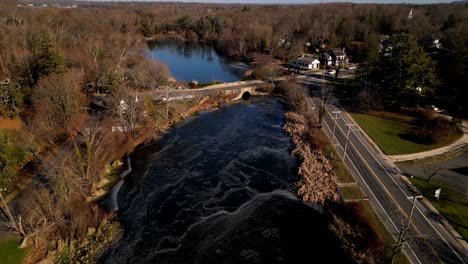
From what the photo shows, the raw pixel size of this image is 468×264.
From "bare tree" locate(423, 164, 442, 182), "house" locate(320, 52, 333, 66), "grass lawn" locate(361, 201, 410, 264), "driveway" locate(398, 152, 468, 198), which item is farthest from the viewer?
"house" locate(320, 52, 333, 66)

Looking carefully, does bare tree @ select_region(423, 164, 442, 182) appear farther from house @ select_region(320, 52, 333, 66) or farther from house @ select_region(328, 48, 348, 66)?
house @ select_region(320, 52, 333, 66)

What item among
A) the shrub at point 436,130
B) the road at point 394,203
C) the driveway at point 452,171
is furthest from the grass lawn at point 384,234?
the shrub at point 436,130

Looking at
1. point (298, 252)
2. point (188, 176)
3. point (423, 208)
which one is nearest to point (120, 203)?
point (188, 176)

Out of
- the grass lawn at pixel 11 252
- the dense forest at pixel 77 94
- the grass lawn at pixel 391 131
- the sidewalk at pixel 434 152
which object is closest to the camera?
the grass lawn at pixel 11 252

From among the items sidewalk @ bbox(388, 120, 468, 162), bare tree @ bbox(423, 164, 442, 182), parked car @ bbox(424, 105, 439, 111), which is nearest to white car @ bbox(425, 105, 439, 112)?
parked car @ bbox(424, 105, 439, 111)

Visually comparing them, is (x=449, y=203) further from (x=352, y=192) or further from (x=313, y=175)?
(x=313, y=175)

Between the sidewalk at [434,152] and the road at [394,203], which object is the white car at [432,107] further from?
the road at [394,203]
